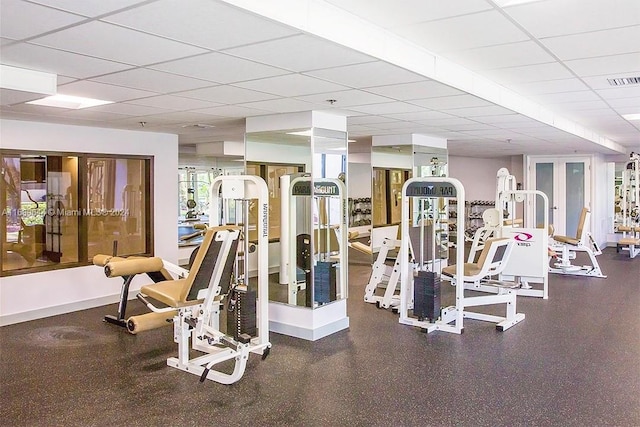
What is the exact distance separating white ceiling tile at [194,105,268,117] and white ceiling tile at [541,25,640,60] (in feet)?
8.26

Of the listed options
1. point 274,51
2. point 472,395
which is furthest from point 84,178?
point 472,395

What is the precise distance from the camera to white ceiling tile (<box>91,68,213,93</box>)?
10.6 ft

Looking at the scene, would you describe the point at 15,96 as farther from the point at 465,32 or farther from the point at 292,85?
the point at 465,32

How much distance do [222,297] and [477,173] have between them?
32.7 feet

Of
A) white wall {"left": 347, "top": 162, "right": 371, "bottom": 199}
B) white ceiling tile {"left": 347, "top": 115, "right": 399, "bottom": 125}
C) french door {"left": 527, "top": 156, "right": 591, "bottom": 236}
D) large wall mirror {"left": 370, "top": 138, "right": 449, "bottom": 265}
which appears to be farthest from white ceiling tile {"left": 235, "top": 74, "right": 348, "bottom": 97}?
white wall {"left": 347, "top": 162, "right": 371, "bottom": 199}

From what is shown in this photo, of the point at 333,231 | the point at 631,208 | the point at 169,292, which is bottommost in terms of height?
the point at 169,292

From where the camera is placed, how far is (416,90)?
12.4ft

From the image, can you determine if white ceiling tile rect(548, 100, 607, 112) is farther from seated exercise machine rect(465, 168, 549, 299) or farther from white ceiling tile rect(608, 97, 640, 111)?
seated exercise machine rect(465, 168, 549, 299)

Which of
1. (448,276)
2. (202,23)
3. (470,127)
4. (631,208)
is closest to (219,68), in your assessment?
(202,23)

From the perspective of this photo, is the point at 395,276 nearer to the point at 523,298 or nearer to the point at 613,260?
the point at 523,298

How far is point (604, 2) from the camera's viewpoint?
2.42 metres

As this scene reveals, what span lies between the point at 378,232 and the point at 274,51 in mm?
5314

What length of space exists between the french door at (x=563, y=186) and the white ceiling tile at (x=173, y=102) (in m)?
8.96

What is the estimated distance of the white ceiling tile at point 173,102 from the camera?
4.07 meters
